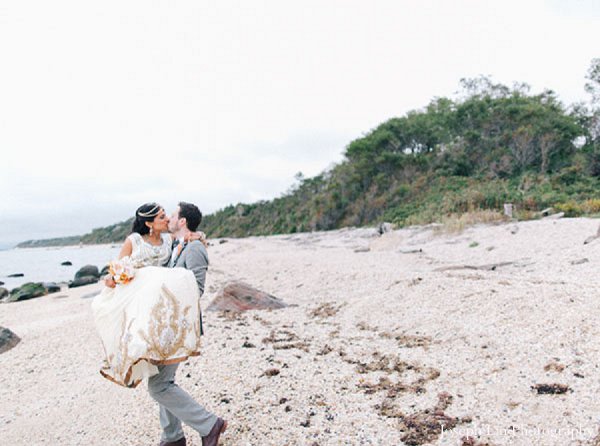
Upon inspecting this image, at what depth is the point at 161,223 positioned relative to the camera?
9.27 feet

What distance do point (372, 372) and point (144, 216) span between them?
8.35ft

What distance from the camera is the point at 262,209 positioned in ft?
194

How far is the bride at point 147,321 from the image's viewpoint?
238cm

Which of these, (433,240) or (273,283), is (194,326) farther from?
→ (433,240)

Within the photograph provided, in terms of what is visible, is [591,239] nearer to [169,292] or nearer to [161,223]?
[161,223]

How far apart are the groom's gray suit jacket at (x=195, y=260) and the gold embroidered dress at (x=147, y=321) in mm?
→ 152

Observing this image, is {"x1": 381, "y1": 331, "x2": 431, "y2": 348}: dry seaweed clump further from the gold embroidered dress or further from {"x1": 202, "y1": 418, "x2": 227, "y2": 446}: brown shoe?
the gold embroidered dress

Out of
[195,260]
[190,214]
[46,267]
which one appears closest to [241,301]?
[190,214]

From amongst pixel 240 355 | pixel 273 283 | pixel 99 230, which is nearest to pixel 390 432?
pixel 240 355

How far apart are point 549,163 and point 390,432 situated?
29422 millimetres

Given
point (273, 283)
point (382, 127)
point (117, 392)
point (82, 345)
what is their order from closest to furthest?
point (117, 392) → point (82, 345) → point (273, 283) → point (382, 127)

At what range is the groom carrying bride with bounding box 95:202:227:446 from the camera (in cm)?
248

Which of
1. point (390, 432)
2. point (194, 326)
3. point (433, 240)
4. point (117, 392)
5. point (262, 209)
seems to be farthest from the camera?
point (262, 209)

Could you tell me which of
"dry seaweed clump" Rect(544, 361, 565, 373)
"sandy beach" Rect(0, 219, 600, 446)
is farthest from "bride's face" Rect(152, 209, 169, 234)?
"dry seaweed clump" Rect(544, 361, 565, 373)
